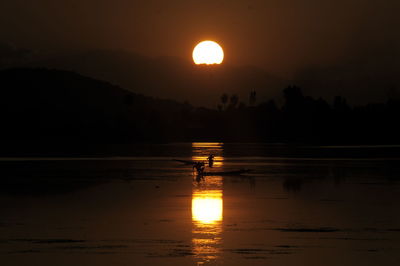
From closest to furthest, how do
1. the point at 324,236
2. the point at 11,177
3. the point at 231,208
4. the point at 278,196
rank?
the point at 324,236
the point at 231,208
the point at 278,196
the point at 11,177

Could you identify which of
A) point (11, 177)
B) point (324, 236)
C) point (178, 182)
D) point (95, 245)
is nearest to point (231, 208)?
point (324, 236)

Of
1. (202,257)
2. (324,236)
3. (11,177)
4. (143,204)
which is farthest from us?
(11,177)

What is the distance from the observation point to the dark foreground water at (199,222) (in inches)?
914

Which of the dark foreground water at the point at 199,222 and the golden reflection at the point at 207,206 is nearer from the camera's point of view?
the dark foreground water at the point at 199,222

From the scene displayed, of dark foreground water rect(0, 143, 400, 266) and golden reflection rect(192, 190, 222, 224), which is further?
golden reflection rect(192, 190, 222, 224)

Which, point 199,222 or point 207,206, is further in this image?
point 207,206

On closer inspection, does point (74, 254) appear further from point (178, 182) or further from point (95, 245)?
point (178, 182)

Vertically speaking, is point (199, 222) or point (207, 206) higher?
point (207, 206)

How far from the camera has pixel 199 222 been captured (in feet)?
103

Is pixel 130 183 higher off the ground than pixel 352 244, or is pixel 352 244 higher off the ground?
pixel 130 183

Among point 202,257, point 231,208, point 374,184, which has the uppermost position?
point 374,184

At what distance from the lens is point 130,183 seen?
176ft

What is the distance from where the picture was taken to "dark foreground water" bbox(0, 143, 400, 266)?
2322cm

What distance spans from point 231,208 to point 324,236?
996 centimetres
